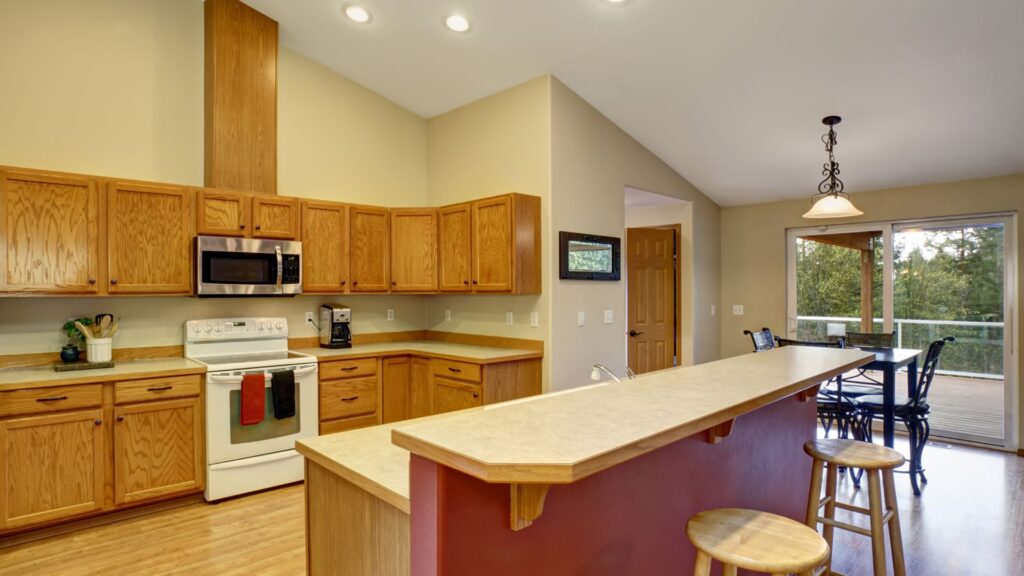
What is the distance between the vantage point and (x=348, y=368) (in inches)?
161

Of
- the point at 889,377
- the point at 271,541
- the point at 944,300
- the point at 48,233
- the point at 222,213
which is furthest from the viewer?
the point at 944,300

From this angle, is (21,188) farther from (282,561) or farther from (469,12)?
(469,12)

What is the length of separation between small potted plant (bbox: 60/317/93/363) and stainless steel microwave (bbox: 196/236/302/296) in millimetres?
707

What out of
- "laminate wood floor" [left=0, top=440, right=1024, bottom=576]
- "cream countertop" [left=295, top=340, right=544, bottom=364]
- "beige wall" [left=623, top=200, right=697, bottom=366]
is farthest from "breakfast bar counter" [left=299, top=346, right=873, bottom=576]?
"beige wall" [left=623, top=200, right=697, bottom=366]

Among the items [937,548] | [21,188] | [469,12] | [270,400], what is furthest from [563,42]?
[937,548]

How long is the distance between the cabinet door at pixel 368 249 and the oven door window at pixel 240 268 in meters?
0.66

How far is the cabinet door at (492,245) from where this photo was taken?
4000mm

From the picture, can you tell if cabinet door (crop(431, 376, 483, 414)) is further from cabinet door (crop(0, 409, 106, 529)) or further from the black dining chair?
the black dining chair

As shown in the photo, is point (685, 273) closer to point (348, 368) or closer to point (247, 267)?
point (348, 368)

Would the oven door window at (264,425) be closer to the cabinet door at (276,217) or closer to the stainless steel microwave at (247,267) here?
the stainless steel microwave at (247,267)

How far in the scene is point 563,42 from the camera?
3.64 meters

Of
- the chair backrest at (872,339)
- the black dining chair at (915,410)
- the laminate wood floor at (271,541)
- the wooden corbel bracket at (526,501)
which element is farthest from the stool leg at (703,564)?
the chair backrest at (872,339)

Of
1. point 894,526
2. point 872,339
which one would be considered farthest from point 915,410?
point 894,526

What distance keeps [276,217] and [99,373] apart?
1482 mm
